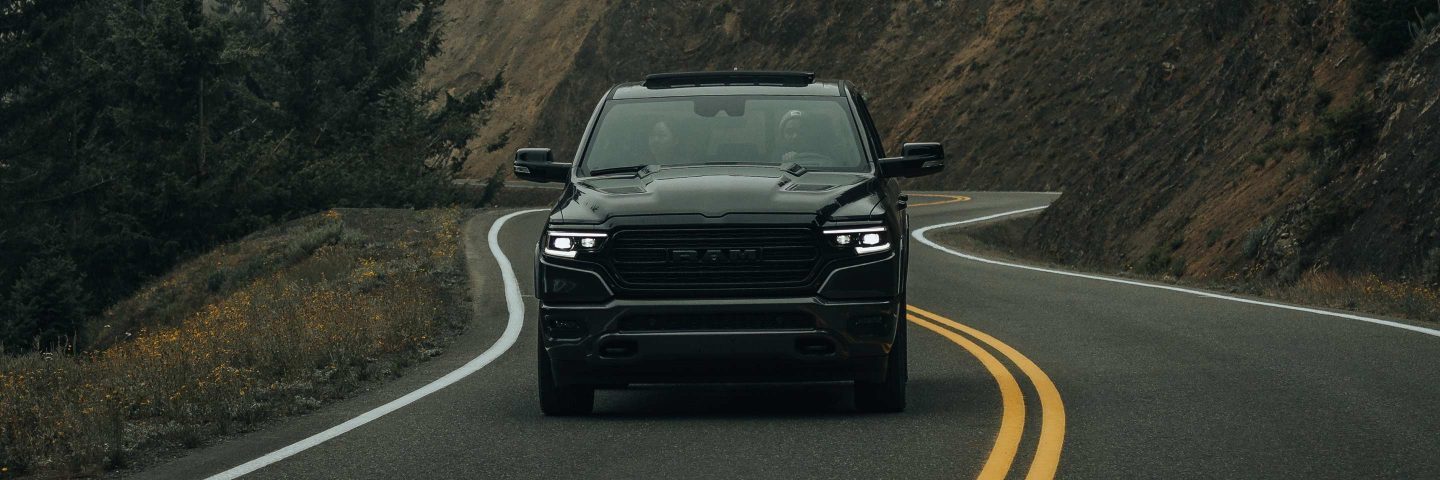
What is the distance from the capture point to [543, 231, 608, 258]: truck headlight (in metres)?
8.53

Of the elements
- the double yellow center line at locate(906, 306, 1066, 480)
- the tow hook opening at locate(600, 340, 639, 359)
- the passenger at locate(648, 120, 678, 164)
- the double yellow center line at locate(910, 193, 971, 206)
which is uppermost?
the passenger at locate(648, 120, 678, 164)

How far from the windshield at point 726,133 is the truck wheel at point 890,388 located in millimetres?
1282

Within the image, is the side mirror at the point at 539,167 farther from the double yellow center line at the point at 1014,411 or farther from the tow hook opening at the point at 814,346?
the double yellow center line at the point at 1014,411

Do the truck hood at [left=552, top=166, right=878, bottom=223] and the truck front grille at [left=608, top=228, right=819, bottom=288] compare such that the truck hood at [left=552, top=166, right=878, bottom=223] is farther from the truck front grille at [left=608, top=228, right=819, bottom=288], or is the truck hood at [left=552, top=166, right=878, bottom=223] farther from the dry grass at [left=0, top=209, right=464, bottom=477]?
the dry grass at [left=0, top=209, right=464, bottom=477]

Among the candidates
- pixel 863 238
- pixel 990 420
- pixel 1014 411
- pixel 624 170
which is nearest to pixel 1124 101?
pixel 624 170

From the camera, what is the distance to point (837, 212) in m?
8.62

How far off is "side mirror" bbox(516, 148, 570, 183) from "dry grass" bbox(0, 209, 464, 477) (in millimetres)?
1893

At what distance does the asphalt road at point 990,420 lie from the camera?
24.2 ft

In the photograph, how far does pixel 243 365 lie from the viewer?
11.3 m

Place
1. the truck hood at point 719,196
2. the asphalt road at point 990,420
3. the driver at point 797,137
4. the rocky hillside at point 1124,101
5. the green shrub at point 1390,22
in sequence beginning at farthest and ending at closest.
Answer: the green shrub at point 1390,22 → the rocky hillside at point 1124,101 → the driver at point 797,137 → the truck hood at point 719,196 → the asphalt road at point 990,420

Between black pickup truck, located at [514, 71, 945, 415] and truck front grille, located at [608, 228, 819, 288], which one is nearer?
black pickup truck, located at [514, 71, 945, 415]

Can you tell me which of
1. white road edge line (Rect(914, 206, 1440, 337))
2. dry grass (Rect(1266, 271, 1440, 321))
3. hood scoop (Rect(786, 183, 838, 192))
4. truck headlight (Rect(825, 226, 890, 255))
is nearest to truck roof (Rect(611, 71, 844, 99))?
hood scoop (Rect(786, 183, 838, 192))

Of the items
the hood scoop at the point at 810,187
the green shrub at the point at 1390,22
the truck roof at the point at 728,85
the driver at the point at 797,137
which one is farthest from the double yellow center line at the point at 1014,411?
the green shrub at the point at 1390,22

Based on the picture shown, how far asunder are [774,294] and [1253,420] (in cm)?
262
